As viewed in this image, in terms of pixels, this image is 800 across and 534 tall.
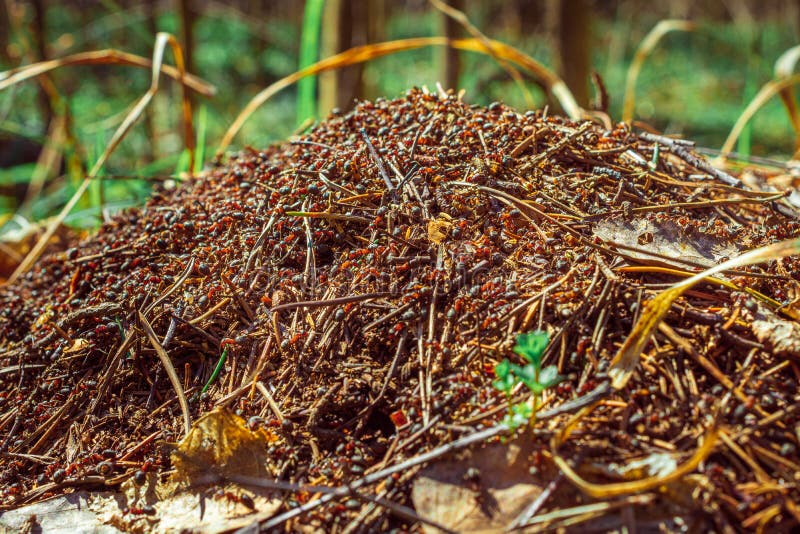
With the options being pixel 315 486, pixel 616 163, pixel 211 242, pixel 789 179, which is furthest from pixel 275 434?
pixel 789 179

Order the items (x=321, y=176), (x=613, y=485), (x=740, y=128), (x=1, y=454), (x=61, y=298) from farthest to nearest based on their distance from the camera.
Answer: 1. (x=740, y=128)
2. (x=61, y=298)
3. (x=321, y=176)
4. (x=1, y=454)
5. (x=613, y=485)

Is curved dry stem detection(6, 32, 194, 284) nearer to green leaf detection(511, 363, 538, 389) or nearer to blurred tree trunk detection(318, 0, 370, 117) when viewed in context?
blurred tree trunk detection(318, 0, 370, 117)

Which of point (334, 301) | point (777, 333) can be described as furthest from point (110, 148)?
point (777, 333)

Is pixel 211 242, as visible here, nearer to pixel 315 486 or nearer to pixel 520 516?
pixel 315 486

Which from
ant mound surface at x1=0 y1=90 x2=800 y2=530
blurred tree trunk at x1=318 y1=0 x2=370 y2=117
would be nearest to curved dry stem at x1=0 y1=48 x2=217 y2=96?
ant mound surface at x1=0 y1=90 x2=800 y2=530

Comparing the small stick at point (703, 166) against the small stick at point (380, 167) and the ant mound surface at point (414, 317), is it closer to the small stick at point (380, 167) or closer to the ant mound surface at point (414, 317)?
the ant mound surface at point (414, 317)
